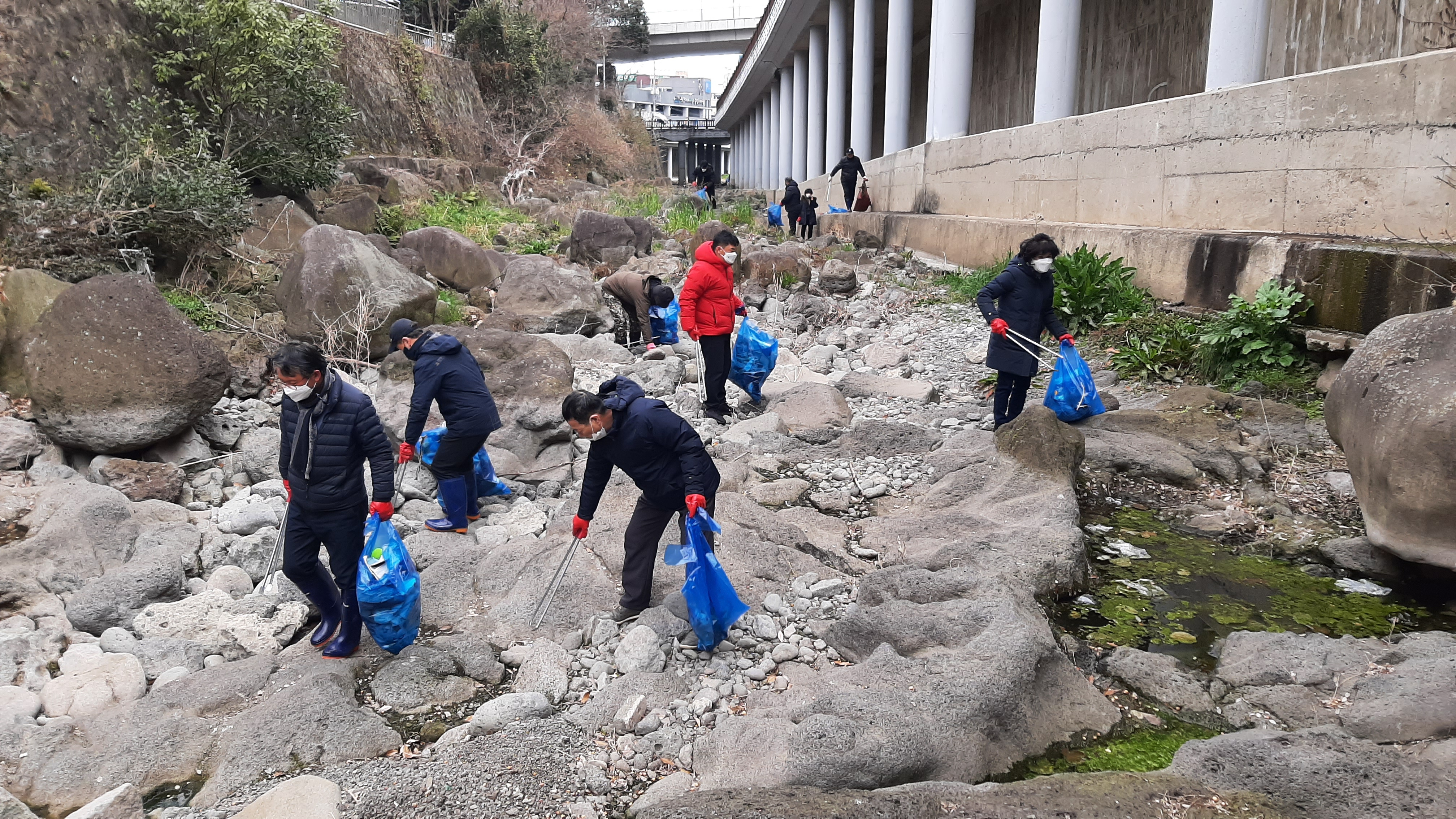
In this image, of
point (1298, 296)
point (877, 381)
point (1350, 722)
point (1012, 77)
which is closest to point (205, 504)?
point (877, 381)

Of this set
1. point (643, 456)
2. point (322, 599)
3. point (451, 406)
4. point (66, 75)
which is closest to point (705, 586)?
point (643, 456)

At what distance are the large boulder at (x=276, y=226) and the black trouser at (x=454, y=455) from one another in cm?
858

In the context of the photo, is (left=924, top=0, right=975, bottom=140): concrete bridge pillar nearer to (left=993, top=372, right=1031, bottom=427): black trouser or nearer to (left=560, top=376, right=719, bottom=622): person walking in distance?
(left=993, top=372, right=1031, bottom=427): black trouser

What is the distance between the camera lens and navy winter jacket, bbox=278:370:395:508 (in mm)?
4023

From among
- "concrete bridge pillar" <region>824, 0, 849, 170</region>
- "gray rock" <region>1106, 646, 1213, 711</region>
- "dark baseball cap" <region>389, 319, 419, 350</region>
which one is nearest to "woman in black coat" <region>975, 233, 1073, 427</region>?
"gray rock" <region>1106, 646, 1213, 711</region>

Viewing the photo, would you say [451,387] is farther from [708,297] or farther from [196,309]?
[196,309]

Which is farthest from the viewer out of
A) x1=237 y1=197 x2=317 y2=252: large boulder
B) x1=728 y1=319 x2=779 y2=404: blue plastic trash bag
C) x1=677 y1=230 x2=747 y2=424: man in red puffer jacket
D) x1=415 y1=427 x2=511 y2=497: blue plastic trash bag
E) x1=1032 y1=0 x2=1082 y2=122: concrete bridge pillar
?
x1=237 y1=197 x2=317 y2=252: large boulder

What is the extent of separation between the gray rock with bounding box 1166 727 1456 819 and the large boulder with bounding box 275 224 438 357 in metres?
8.48

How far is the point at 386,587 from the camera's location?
157 inches

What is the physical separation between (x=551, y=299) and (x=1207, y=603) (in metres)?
8.65

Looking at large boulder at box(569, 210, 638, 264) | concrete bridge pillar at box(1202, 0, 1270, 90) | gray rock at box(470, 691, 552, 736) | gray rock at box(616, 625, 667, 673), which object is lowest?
gray rock at box(470, 691, 552, 736)

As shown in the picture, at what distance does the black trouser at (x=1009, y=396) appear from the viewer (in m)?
6.52

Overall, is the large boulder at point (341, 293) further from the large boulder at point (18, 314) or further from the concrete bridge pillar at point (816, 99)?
the concrete bridge pillar at point (816, 99)

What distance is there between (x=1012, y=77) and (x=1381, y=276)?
16914 millimetres
